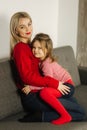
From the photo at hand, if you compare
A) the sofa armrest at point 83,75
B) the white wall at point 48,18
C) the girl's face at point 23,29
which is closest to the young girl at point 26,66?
the girl's face at point 23,29

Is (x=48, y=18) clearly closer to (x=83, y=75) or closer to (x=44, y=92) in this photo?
(x=83, y=75)

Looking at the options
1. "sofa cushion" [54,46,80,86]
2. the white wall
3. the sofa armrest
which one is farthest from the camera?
the sofa armrest

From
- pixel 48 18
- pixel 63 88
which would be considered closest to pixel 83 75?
pixel 48 18

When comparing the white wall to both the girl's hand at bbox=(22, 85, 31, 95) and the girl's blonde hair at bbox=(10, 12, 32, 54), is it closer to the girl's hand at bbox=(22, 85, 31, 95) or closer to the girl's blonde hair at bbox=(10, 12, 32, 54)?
the girl's blonde hair at bbox=(10, 12, 32, 54)

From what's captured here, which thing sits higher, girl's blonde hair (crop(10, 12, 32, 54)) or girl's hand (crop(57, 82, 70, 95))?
girl's blonde hair (crop(10, 12, 32, 54))

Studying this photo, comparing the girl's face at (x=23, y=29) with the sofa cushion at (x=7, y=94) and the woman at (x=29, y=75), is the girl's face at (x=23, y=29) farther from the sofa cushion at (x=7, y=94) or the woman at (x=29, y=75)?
the sofa cushion at (x=7, y=94)

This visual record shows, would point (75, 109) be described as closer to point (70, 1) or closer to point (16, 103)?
point (16, 103)

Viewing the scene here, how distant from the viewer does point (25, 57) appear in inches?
91.3

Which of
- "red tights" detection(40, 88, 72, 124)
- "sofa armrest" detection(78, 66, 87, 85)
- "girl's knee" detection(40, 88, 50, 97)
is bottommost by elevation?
"sofa armrest" detection(78, 66, 87, 85)

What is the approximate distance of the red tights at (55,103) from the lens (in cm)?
221

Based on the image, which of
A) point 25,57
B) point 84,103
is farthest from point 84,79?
point 25,57

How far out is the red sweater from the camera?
7.55 ft

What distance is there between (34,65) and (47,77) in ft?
0.49

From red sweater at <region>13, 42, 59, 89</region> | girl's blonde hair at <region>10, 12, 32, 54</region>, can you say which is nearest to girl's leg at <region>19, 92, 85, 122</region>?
red sweater at <region>13, 42, 59, 89</region>
